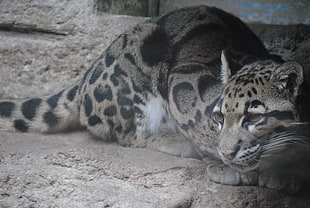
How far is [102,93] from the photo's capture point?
9.29 feet

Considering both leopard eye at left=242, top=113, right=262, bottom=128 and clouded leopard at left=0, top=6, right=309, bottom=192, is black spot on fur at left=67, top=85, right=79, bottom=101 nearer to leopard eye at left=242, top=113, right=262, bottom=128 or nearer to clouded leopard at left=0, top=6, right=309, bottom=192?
clouded leopard at left=0, top=6, right=309, bottom=192

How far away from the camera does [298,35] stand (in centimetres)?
270

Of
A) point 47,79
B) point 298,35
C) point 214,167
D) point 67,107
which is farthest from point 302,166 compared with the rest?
point 47,79

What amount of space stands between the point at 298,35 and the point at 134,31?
99 centimetres

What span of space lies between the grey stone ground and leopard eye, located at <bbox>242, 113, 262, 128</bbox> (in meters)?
0.32

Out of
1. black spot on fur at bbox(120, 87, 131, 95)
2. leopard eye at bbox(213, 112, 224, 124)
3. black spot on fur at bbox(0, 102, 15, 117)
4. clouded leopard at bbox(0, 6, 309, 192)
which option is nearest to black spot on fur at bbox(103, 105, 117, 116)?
clouded leopard at bbox(0, 6, 309, 192)

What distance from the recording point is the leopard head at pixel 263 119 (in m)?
1.99

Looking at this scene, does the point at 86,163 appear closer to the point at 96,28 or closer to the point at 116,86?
the point at 116,86

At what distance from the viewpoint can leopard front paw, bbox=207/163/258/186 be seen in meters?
2.15

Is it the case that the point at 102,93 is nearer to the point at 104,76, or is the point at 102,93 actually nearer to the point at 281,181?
the point at 104,76

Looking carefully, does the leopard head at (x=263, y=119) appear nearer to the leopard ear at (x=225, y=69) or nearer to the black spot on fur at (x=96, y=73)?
the leopard ear at (x=225, y=69)

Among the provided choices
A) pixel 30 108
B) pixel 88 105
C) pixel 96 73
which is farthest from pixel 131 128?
pixel 30 108

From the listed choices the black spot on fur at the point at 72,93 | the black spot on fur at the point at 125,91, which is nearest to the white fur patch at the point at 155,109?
the black spot on fur at the point at 125,91

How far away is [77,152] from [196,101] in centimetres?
70
